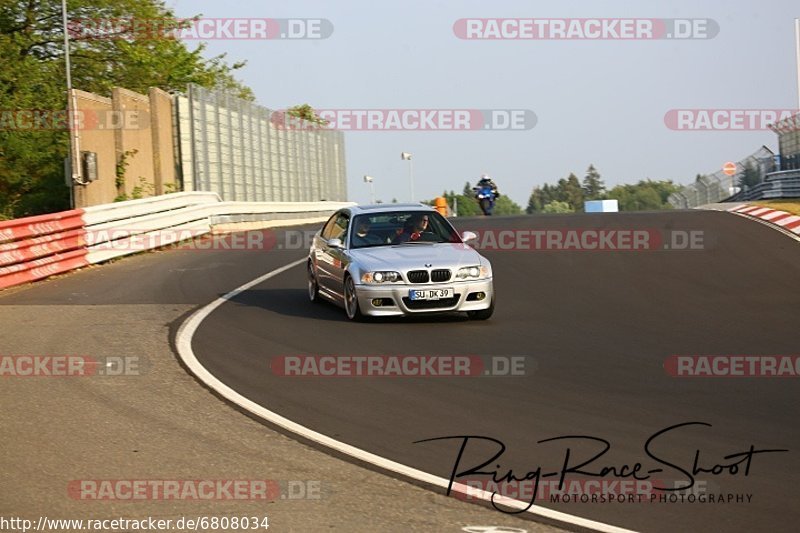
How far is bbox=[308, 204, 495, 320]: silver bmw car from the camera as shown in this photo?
1354 cm

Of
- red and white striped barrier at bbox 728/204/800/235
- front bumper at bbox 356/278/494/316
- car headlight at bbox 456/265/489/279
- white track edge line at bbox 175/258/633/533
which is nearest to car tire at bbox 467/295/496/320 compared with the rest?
front bumper at bbox 356/278/494/316

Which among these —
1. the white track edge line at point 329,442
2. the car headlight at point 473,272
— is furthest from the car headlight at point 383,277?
the white track edge line at point 329,442

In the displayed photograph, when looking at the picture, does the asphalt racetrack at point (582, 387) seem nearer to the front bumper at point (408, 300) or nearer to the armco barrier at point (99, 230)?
the front bumper at point (408, 300)

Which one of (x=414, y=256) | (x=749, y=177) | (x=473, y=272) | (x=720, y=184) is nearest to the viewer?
(x=473, y=272)

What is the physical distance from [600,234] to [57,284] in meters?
11.5

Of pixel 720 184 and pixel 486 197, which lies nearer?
pixel 486 197

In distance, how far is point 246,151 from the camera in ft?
136

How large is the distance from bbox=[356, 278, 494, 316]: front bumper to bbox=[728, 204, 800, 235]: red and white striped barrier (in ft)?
37.2

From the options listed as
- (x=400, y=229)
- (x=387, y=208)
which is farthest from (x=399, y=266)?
(x=387, y=208)

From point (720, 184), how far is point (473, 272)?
42.3 meters

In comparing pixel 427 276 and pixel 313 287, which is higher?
pixel 427 276

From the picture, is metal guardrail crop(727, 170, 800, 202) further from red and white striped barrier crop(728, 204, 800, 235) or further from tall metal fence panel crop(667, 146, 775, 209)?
red and white striped barrier crop(728, 204, 800, 235)

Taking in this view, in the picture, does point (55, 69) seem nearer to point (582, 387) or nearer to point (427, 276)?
point (427, 276)

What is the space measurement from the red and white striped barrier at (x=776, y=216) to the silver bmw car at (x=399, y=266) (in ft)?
34.9
